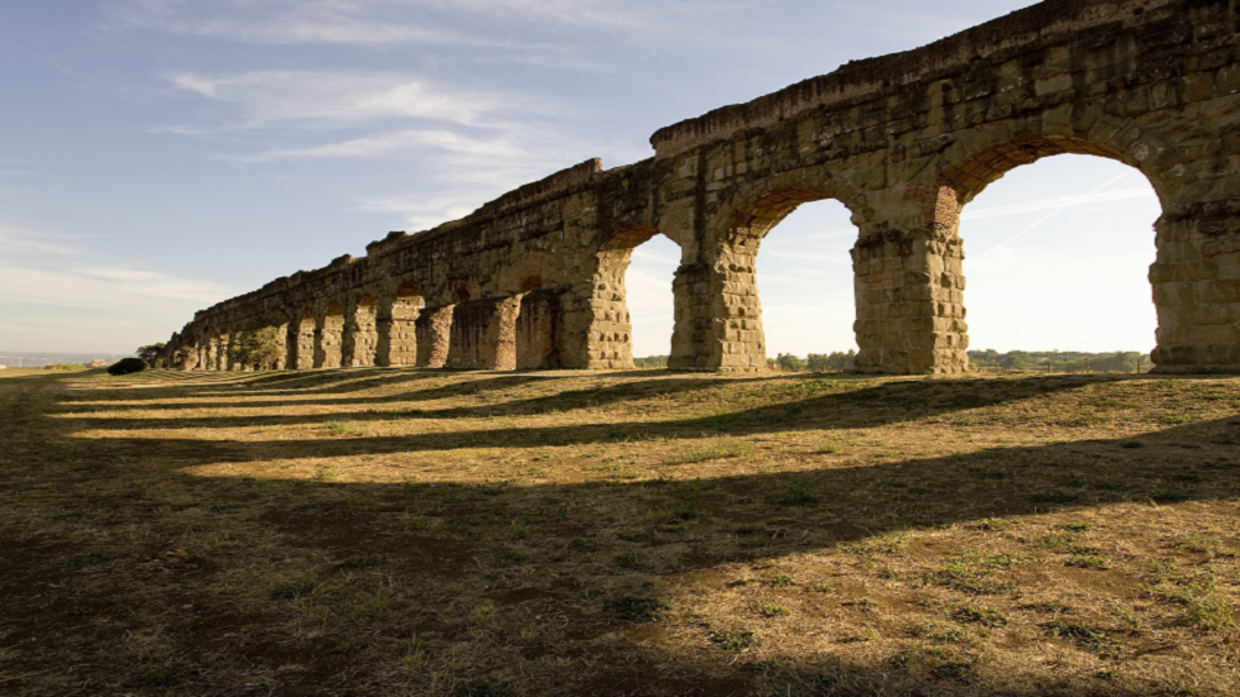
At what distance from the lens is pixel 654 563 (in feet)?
10.6

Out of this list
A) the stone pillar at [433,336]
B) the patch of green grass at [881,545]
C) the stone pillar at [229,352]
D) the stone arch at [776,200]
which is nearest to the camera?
the patch of green grass at [881,545]

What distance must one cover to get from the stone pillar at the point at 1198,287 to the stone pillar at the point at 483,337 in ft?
44.0

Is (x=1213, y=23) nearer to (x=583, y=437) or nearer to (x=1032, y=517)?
(x=1032, y=517)

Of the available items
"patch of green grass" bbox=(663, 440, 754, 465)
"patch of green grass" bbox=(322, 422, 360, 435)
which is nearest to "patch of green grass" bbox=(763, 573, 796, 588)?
"patch of green grass" bbox=(663, 440, 754, 465)

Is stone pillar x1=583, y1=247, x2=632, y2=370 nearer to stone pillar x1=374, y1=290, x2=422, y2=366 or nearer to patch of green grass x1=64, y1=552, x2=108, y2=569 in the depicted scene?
stone pillar x1=374, y1=290, x2=422, y2=366

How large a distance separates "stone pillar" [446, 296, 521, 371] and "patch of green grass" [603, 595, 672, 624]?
591 inches

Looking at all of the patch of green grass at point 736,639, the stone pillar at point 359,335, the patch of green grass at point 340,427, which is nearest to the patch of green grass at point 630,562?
the patch of green grass at point 736,639

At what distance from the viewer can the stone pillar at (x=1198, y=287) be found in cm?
827

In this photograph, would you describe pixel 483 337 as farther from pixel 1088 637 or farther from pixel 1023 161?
pixel 1088 637

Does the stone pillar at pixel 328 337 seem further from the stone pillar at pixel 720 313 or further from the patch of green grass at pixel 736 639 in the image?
the patch of green grass at pixel 736 639

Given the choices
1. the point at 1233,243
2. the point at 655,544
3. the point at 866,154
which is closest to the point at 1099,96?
the point at 1233,243

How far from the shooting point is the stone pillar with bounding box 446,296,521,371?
1772 centimetres

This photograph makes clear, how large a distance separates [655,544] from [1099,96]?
9786mm

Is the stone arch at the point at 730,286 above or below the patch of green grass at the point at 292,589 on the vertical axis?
above
